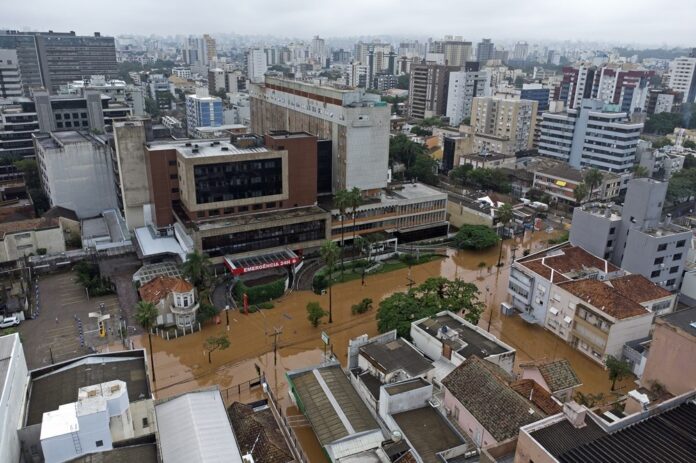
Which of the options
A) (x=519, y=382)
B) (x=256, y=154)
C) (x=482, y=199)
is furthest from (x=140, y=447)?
(x=482, y=199)

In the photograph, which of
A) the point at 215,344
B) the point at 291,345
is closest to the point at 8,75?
the point at 215,344

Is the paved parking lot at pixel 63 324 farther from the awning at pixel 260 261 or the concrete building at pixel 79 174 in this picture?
the concrete building at pixel 79 174

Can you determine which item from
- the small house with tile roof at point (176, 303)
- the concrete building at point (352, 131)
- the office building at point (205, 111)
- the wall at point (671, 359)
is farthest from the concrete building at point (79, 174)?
the wall at point (671, 359)

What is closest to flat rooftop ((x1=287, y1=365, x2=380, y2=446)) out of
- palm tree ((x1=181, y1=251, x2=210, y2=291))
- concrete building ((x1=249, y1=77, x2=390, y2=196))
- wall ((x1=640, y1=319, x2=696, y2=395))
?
palm tree ((x1=181, y1=251, x2=210, y2=291))

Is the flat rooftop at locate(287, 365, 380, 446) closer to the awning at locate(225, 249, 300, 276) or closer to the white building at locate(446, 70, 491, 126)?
the awning at locate(225, 249, 300, 276)

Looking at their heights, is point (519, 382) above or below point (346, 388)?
above

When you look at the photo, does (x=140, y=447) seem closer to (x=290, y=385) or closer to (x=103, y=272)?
(x=290, y=385)
